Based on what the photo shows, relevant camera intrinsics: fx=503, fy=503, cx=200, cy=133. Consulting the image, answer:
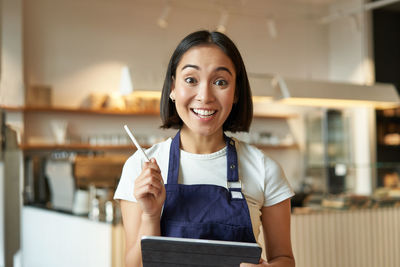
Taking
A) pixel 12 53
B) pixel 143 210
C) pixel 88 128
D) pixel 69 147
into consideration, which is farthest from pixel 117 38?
pixel 143 210

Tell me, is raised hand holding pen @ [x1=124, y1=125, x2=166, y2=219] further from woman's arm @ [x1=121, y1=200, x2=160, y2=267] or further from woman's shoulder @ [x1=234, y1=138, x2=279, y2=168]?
woman's shoulder @ [x1=234, y1=138, x2=279, y2=168]

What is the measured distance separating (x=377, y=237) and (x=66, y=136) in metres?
3.62

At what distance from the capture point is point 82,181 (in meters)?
4.28

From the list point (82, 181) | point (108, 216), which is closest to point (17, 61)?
point (82, 181)

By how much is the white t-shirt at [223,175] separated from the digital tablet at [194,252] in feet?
0.72

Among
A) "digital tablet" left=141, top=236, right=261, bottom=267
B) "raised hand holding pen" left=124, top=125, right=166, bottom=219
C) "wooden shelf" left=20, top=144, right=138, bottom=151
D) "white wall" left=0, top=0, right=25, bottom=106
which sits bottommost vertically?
"digital tablet" left=141, top=236, right=261, bottom=267

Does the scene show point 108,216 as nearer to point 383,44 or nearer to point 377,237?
point 377,237

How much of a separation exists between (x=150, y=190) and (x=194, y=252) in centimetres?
19

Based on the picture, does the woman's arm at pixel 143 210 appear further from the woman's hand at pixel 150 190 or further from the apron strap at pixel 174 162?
the apron strap at pixel 174 162

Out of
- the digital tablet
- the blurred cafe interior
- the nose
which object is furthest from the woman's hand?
the blurred cafe interior

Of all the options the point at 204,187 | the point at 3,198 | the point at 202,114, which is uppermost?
the point at 202,114

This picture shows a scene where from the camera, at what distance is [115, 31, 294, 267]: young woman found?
1418 millimetres

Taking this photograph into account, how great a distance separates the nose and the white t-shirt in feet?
0.62

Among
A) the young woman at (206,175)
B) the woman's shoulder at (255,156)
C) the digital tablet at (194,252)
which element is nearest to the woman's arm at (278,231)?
the young woman at (206,175)
